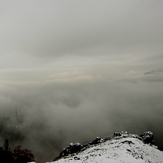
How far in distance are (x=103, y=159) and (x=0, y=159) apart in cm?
4933

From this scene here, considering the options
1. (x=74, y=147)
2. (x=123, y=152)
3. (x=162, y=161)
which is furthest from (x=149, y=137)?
(x=123, y=152)

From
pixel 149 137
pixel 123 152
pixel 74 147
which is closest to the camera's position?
pixel 123 152

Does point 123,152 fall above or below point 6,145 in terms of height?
above

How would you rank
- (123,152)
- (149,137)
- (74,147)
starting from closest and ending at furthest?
(123,152) → (74,147) → (149,137)

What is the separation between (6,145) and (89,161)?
47.0 meters

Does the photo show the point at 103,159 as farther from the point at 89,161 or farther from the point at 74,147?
the point at 74,147

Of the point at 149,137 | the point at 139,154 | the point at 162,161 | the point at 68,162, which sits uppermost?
the point at 68,162

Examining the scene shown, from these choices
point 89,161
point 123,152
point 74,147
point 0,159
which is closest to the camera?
point 89,161

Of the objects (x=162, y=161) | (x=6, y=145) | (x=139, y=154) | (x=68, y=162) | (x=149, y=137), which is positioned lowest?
Answer: (x=149, y=137)

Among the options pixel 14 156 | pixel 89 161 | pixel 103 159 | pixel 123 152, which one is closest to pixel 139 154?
pixel 123 152

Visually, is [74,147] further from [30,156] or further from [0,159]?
[0,159]

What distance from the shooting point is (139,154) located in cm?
3453

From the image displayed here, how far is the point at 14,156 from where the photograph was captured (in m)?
62.8

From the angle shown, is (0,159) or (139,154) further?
(0,159)
